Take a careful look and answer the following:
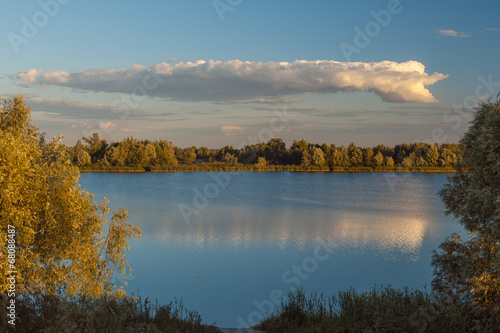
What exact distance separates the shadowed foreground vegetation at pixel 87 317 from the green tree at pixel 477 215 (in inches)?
261

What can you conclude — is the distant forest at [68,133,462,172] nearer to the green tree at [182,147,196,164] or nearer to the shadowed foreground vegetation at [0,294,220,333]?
the green tree at [182,147,196,164]

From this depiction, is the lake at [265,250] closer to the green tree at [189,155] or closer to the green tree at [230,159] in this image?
the green tree at [230,159]

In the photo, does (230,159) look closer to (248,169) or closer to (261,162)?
(248,169)

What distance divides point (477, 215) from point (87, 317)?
10.1 m

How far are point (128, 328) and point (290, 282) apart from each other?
10.3m

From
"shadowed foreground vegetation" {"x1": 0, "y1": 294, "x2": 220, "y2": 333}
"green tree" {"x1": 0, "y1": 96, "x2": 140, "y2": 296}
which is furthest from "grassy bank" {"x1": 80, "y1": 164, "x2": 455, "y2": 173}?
"shadowed foreground vegetation" {"x1": 0, "y1": 294, "x2": 220, "y2": 333}

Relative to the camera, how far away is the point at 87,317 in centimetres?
892

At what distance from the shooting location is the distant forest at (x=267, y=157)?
104 meters

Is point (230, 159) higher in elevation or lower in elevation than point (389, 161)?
lower

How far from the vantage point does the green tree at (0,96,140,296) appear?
10273mm

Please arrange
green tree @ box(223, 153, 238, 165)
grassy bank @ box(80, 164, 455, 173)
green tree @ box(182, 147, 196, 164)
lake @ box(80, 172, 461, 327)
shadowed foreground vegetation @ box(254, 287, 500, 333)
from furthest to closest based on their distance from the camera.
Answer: green tree @ box(182, 147, 196, 164) → green tree @ box(223, 153, 238, 165) → grassy bank @ box(80, 164, 455, 173) → lake @ box(80, 172, 461, 327) → shadowed foreground vegetation @ box(254, 287, 500, 333)

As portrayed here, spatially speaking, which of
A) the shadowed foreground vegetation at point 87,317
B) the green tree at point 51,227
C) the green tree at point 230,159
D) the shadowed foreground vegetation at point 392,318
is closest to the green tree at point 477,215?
the shadowed foreground vegetation at point 392,318

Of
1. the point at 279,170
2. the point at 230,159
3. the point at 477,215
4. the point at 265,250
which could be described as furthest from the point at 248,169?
the point at 477,215

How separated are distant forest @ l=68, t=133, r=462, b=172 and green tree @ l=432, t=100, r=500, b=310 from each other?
304 ft
